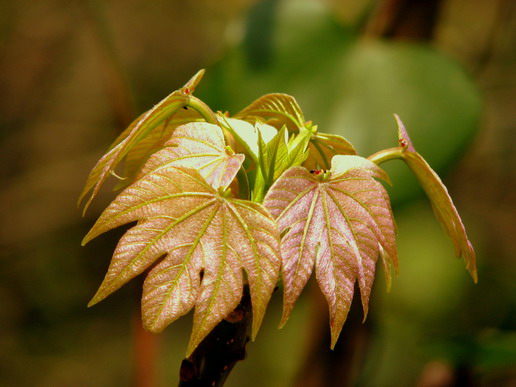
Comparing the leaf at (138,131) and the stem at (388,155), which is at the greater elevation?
the leaf at (138,131)

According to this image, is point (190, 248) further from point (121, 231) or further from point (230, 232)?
point (121, 231)

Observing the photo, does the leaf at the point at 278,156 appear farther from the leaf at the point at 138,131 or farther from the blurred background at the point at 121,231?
the blurred background at the point at 121,231

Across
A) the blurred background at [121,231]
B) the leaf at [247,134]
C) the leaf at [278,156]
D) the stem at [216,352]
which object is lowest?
the blurred background at [121,231]

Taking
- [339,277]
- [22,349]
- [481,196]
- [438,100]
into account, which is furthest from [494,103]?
[339,277]

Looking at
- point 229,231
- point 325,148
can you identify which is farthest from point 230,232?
point 325,148

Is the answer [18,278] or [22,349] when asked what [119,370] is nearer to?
[22,349]

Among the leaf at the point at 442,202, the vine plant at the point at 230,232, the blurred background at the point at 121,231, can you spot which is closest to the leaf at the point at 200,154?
the vine plant at the point at 230,232

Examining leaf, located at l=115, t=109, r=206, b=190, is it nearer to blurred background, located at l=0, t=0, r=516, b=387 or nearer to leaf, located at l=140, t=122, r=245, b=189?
leaf, located at l=140, t=122, r=245, b=189

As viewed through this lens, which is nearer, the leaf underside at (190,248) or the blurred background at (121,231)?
the leaf underside at (190,248)
